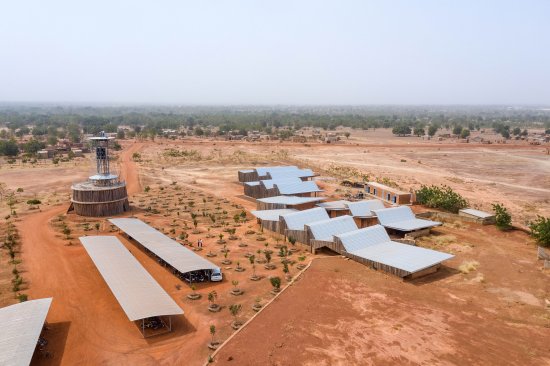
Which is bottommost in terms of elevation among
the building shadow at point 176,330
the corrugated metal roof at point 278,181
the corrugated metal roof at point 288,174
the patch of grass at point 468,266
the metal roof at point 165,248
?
the building shadow at point 176,330

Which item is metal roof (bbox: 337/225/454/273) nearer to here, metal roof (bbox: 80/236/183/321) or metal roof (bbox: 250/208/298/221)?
metal roof (bbox: 250/208/298/221)

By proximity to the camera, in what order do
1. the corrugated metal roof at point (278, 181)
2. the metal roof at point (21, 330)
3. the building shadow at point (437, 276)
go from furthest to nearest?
the corrugated metal roof at point (278, 181), the building shadow at point (437, 276), the metal roof at point (21, 330)

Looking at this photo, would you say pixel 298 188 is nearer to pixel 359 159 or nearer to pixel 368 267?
pixel 368 267

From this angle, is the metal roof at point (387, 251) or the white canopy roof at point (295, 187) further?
the white canopy roof at point (295, 187)

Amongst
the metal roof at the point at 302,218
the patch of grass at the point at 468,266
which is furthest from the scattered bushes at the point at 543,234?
the metal roof at the point at 302,218

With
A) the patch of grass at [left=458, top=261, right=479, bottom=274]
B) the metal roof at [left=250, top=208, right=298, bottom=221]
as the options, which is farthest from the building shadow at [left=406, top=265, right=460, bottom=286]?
the metal roof at [left=250, top=208, right=298, bottom=221]

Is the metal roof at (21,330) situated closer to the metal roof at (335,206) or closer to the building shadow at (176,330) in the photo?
the building shadow at (176,330)

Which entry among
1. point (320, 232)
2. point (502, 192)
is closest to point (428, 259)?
point (320, 232)
